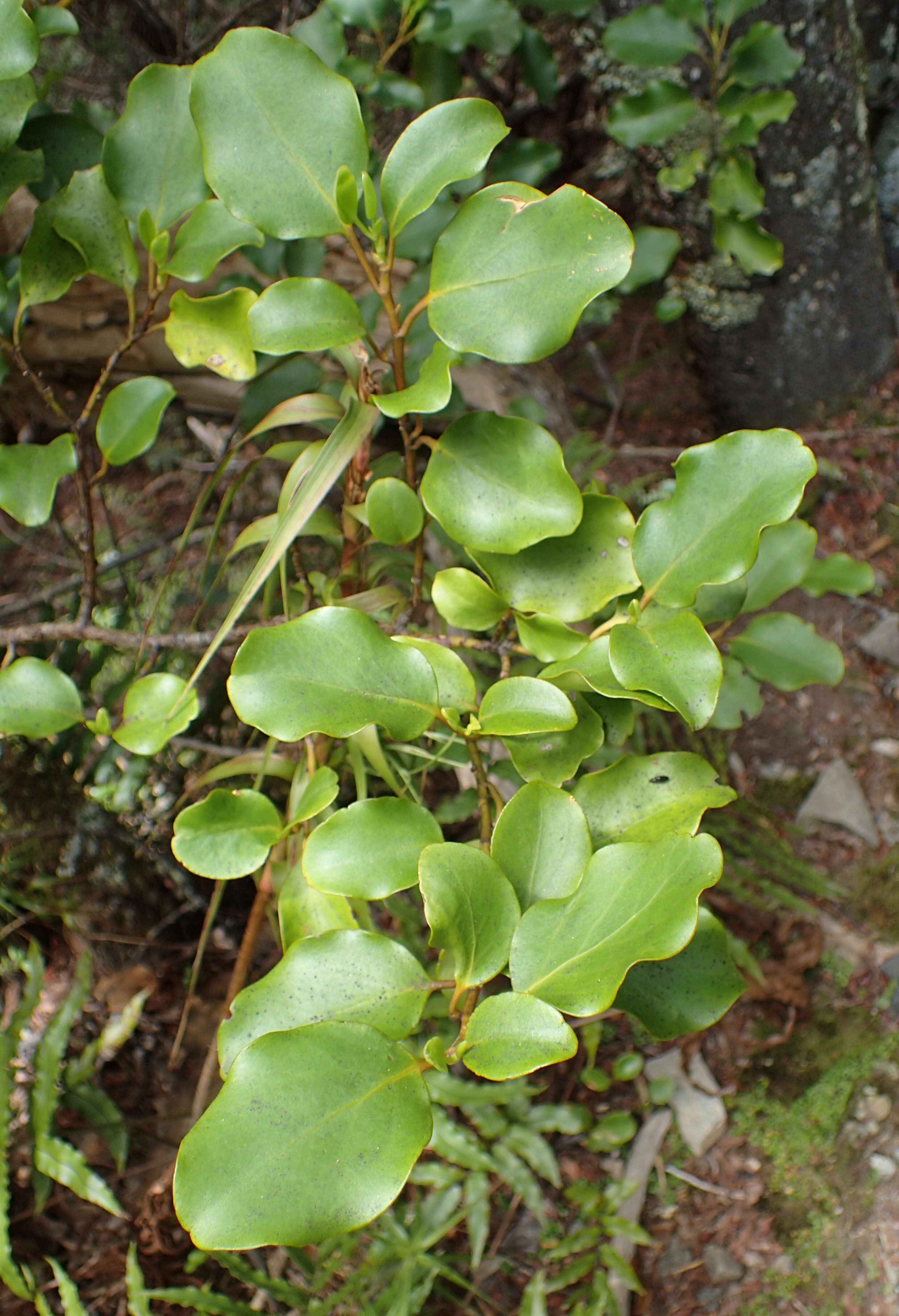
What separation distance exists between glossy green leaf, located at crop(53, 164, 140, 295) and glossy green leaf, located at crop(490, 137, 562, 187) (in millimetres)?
646

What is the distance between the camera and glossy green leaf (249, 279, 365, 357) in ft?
1.86

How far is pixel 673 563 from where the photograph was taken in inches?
22.2

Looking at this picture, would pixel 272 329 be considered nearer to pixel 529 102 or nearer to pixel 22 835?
pixel 22 835

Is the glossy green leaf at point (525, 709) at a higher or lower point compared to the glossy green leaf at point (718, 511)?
lower

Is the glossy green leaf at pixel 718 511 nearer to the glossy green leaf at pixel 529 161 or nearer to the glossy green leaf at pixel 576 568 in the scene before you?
the glossy green leaf at pixel 576 568

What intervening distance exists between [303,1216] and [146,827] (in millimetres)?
1189

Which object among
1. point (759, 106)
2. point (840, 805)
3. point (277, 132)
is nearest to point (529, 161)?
point (759, 106)

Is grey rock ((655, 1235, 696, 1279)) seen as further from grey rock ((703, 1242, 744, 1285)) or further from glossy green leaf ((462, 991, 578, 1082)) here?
glossy green leaf ((462, 991, 578, 1082))

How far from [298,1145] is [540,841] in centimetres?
22

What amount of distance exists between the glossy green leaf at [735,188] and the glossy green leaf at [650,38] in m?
0.19

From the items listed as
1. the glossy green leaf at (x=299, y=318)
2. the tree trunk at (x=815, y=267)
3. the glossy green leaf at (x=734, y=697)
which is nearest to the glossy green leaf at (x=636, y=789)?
the glossy green leaf at (x=299, y=318)

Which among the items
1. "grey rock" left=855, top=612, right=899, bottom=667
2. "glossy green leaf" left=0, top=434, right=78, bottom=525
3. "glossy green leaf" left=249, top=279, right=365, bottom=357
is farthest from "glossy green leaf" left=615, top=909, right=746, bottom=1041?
"grey rock" left=855, top=612, right=899, bottom=667

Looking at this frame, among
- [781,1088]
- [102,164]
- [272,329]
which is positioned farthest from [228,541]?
[781,1088]

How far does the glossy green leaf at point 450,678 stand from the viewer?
591mm
